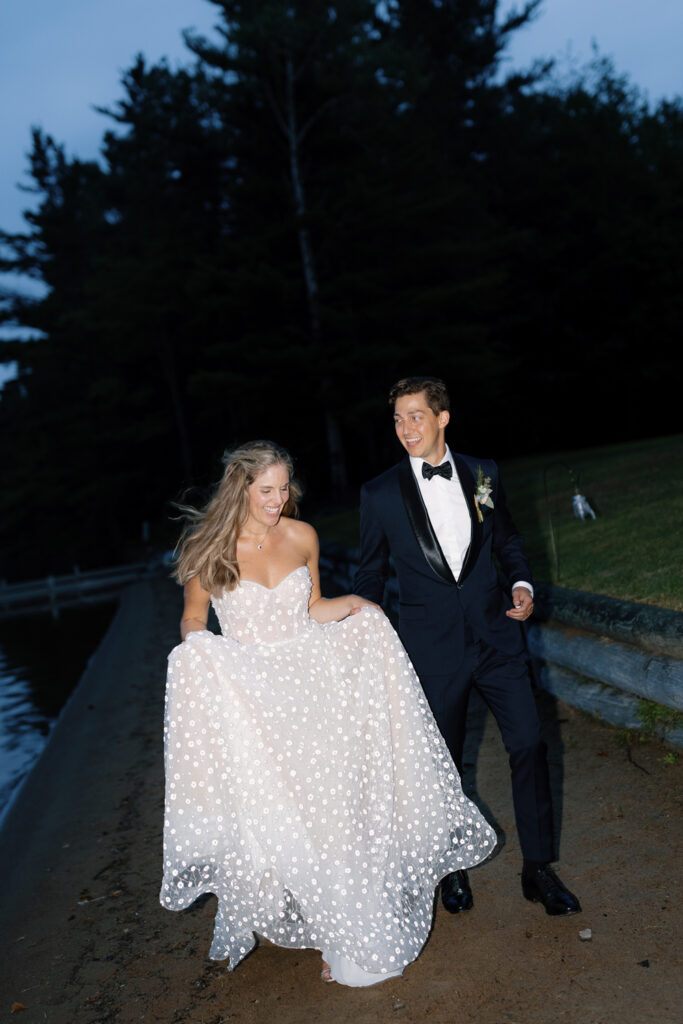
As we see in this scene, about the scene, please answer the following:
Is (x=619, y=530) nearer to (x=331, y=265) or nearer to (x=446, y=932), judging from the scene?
(x=446, y=932)

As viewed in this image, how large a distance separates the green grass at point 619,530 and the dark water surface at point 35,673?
530 cm

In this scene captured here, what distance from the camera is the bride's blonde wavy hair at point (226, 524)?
407 cm

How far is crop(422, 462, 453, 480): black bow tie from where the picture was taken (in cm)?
411

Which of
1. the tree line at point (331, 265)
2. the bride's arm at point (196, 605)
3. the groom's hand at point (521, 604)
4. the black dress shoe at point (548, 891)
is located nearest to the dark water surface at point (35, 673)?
the bride's arm at point (196, 605)

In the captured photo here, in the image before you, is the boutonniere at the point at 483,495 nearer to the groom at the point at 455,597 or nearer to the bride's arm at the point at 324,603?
the groom at the point at 455,597

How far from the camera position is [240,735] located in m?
3.75

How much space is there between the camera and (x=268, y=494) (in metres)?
4.14

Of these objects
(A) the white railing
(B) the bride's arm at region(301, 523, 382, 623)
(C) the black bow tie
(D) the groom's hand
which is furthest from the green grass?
(A) the white railing

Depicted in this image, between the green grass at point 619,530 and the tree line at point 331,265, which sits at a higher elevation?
the tree line at point 331,265

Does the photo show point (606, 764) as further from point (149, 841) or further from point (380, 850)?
point (149, 841)

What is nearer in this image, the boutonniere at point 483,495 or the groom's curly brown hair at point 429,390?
the groom's curly brown hair at point 429,390

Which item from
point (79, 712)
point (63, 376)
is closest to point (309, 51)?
point (79, 712)

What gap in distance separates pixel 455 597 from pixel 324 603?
0.61 meters

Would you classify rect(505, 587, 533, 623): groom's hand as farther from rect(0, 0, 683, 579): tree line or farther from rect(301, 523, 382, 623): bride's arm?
rect(0, 0, 683, 579): tree line
